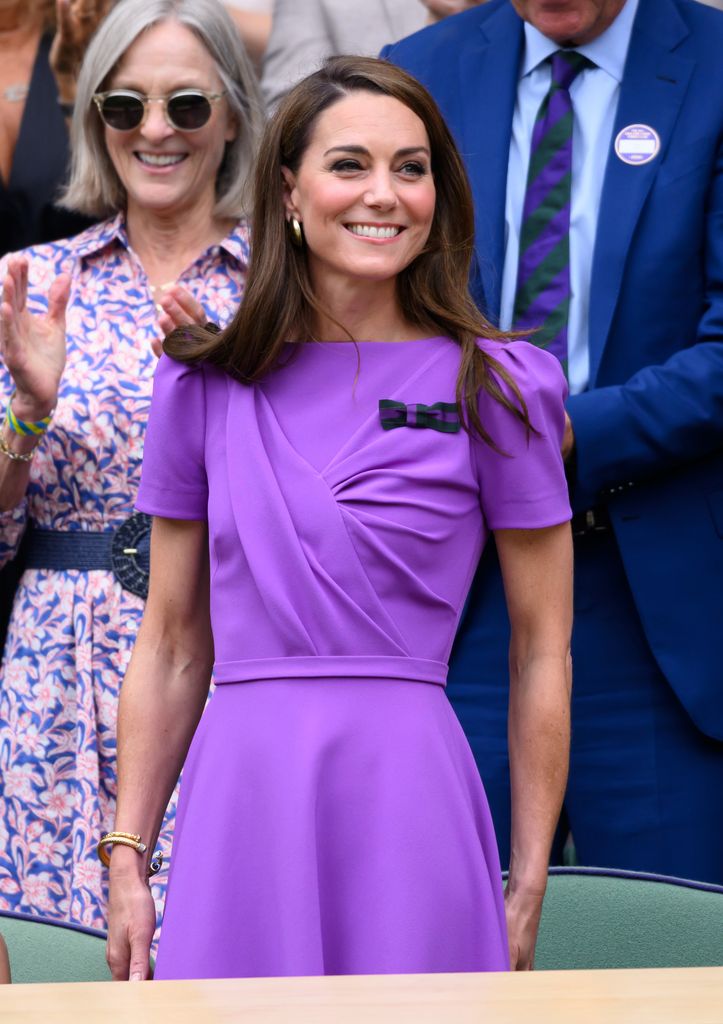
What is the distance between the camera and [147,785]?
2.33 meters

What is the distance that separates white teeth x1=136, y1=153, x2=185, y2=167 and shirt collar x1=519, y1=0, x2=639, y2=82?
0.75 metres

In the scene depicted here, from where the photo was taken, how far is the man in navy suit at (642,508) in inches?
120

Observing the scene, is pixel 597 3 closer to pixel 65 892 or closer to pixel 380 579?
pixel 380 579

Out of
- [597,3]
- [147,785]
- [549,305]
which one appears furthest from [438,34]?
[147,785]

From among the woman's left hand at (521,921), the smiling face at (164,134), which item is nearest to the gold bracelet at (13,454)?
the smiling face at (164,134)

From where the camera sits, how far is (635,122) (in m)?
3.17

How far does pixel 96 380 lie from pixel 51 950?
1.30 m

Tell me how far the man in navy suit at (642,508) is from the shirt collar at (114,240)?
60 centimetres

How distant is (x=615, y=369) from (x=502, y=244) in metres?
0.31

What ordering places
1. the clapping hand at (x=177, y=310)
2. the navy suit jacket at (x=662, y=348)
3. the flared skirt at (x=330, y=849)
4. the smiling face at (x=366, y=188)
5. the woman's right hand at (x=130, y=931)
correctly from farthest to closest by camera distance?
the navy suit jacket at (x=662, y=348)
the clapping hand at (x=177, y=310)
the smiling face at (x=366, y=188)
the woman's right hand at (x=130, y=931)
the flared skirt at (x=330, y=849)

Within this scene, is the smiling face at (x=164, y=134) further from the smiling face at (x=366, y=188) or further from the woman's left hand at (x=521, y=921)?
the woman's left hand at (x=521, y=921)

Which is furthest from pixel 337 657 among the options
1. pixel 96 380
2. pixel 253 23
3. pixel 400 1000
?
pixel 253 23

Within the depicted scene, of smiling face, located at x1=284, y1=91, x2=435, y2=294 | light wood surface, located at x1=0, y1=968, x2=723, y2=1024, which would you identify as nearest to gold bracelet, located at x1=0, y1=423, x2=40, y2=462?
smiling face, located at x1=284, y1=91, x2=435, y2=294

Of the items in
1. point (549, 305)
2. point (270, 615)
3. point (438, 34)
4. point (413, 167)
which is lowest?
point (270, 615)
